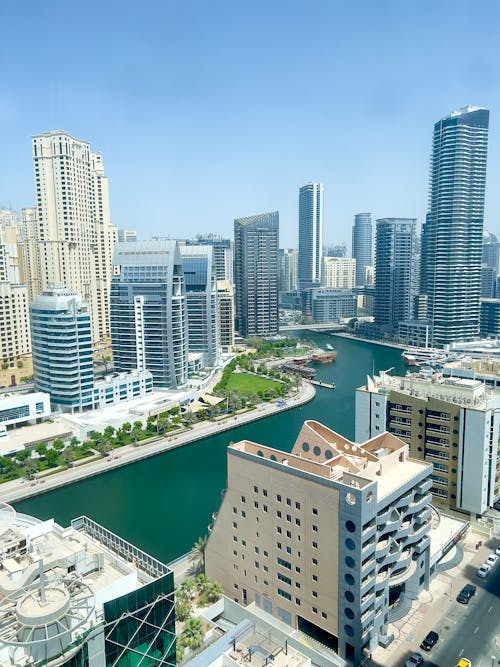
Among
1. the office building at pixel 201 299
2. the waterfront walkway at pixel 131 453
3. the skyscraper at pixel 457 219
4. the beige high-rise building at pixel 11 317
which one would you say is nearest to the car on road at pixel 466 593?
the waterfront walkway at pixel 131 453

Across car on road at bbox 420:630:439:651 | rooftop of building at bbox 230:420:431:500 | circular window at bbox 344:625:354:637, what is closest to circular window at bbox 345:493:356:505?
rooftop of building at bbox 230:420:431:500

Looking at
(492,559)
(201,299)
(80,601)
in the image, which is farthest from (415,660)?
(201,299)

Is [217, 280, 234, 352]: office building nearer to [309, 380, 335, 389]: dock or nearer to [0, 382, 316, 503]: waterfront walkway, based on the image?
[309, 380, 335, 389]: dock

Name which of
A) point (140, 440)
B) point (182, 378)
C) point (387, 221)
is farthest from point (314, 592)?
point (387, 221)

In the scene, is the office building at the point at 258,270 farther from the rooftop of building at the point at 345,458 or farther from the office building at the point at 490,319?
the rooftop of building at the point at 345,458

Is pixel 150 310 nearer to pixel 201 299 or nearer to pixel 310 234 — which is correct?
pixel 201 299
